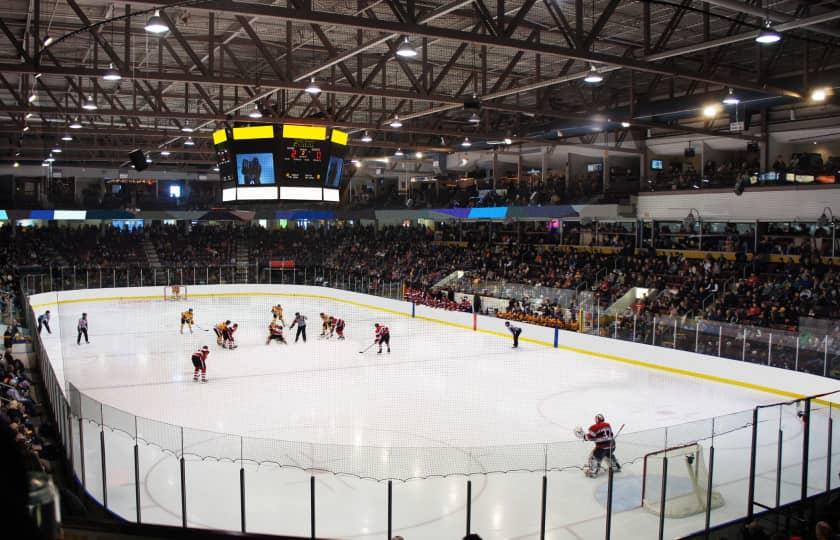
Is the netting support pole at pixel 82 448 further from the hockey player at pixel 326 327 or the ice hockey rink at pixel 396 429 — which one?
the hockey player at pixel 326 327

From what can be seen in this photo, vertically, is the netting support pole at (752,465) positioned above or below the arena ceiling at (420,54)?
below

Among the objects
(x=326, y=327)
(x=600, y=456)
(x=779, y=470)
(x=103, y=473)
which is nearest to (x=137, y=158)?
(x=326, y=327)

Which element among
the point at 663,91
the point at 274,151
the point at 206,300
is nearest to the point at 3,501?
the point at 274,151

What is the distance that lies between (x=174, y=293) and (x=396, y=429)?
22.2m

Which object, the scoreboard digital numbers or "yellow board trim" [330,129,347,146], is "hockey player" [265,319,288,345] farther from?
"yellow board trim" [330,129,347,146]

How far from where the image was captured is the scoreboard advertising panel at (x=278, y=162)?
54.4 ft

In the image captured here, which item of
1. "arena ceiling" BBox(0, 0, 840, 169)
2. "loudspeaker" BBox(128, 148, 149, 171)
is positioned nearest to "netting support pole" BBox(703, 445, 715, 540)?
"arena ceiling" BBox(0, 0, 840, 169)

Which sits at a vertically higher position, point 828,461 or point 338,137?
point 338,137

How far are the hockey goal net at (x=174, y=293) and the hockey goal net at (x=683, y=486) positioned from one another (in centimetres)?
2705

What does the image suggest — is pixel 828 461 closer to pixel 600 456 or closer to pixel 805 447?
pixel 805 447

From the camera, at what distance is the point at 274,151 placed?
16.6 meters

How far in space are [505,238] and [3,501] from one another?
33459mm

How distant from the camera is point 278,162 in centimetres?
1658

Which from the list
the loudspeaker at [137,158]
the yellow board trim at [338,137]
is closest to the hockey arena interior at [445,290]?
the yellow board trim at [338,137]
